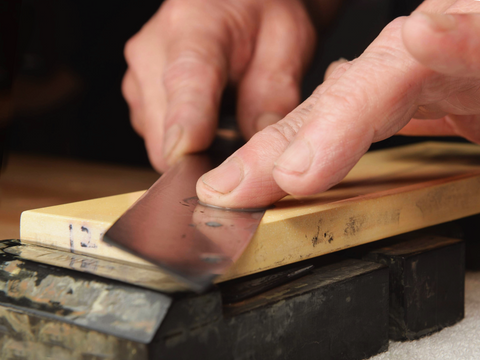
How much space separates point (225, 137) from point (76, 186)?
0.89 feet

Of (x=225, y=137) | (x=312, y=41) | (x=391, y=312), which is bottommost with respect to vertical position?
(x=391, y=312)

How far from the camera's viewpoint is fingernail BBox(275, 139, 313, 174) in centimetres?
35

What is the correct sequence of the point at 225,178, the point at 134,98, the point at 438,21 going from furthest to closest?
the point at 134,98
the point at 225,178
the point at 438,21

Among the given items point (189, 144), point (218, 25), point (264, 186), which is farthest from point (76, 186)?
point (264, 186)

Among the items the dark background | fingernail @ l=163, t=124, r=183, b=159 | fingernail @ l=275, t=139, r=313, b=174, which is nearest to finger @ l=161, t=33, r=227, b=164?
fingernail @ l=163, t=124, r=183, b=159

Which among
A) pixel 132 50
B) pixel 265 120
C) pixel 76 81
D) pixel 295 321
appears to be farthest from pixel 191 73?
pixel 76 81

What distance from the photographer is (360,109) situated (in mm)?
362

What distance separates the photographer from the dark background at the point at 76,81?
1374 mm

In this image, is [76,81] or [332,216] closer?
[332,216]

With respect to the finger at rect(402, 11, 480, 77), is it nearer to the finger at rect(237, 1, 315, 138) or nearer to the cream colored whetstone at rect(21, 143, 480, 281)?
the cream colored whetstone at rect(21, 143, 480, 281)

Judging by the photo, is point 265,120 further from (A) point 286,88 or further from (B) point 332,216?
(B) point 332,216

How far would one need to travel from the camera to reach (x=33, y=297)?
1.06ft

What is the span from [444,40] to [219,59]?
0.55 meters

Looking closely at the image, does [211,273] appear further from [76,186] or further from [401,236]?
[76,186]
